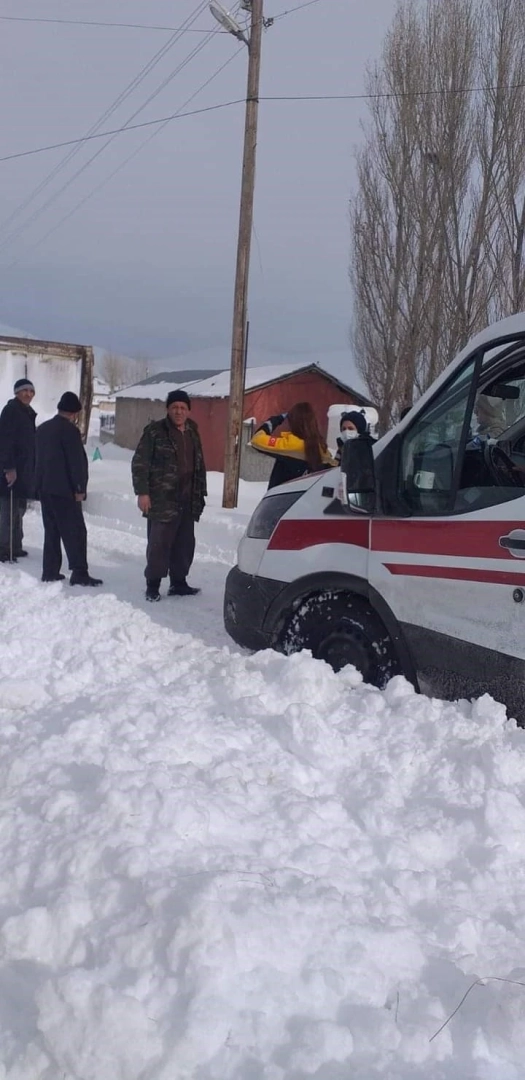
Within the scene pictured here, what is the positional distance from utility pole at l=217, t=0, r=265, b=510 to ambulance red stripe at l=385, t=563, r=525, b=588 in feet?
30.4

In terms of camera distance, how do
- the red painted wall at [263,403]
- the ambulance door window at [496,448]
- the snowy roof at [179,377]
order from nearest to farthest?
the ambulance door window at [496,448], the red painted wall at [263,403], the snowy roof at [179,377]

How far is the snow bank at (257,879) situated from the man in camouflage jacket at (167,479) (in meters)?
2.27

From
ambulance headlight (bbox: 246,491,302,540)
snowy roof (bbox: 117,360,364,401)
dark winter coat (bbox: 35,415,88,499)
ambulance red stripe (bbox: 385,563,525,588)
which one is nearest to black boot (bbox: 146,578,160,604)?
dark winter coat (bbox: 35,415,88,499)

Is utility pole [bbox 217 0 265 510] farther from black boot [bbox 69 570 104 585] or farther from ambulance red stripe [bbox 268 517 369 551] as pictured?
ambulance red stripe [bbox 268 517 369 551]

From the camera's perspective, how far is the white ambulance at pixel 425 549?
379 cm

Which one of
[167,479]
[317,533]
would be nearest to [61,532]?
[167,479]

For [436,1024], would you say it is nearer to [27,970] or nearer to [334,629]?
[27,970]

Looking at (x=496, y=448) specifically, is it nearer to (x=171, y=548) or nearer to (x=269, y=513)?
(x=269, y=513)

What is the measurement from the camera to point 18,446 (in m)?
8.20

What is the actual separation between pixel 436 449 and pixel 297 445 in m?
3.08

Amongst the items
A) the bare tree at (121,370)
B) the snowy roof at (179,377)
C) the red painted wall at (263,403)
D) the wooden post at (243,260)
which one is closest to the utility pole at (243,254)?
the wooden post at (243,260)

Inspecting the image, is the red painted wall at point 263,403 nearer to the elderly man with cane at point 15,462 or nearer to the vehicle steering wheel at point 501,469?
the elderly man with cane at point 15,462

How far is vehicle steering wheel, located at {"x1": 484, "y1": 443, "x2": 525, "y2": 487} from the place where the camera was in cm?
436

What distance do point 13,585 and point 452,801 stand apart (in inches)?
175
